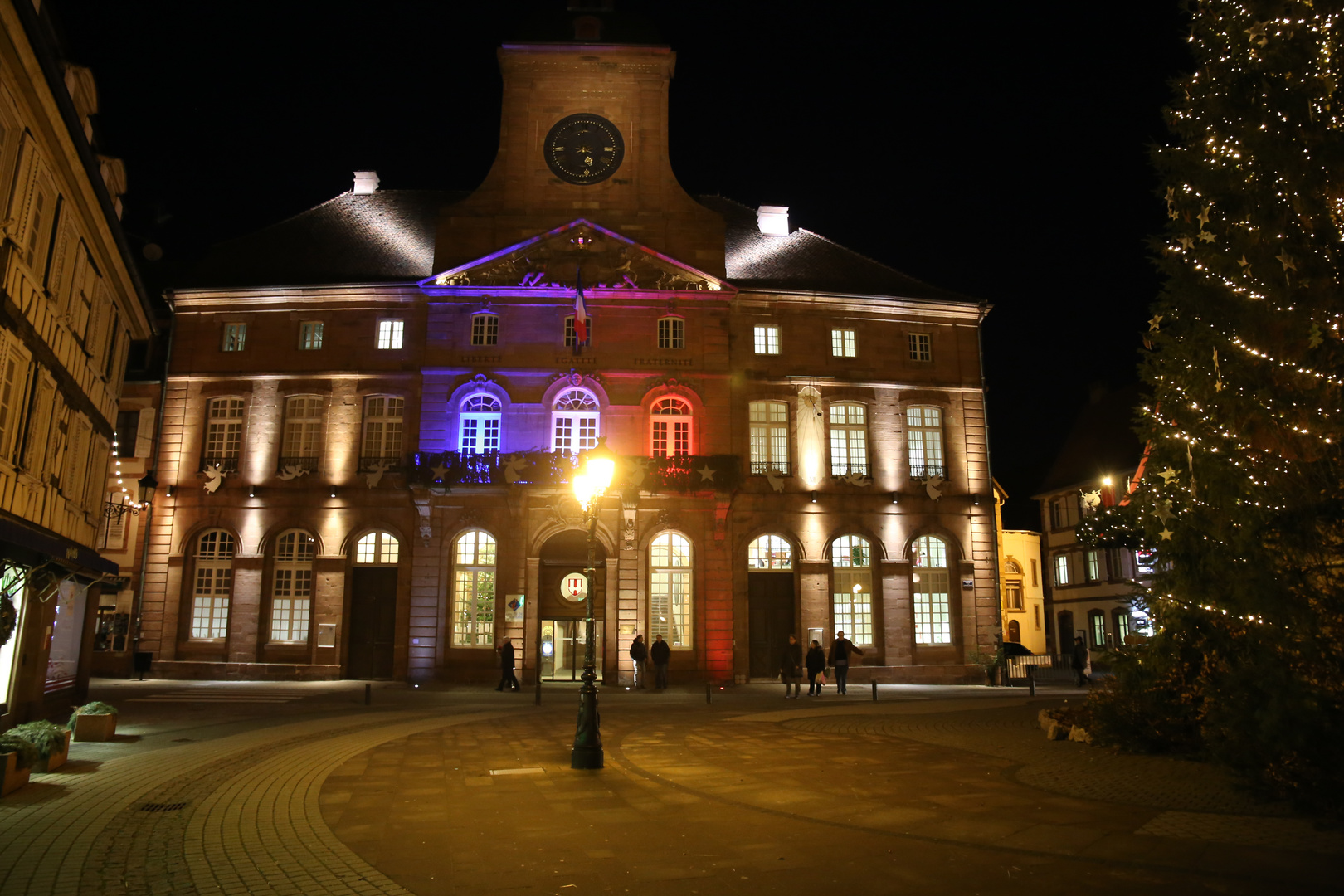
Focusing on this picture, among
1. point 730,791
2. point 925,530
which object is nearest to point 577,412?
point 925,530

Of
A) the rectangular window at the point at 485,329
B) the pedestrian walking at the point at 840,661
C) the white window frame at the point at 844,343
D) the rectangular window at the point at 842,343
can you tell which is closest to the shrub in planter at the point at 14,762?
the pedestrian walking at the point at 840,661

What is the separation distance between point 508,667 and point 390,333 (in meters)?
12.6

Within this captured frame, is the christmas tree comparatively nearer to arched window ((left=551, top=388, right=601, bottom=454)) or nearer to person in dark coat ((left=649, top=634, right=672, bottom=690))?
person in dark coat ((left=649, top=634, right=672, bottom=690))

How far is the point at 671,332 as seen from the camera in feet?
103

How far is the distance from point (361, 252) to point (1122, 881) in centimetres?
3214

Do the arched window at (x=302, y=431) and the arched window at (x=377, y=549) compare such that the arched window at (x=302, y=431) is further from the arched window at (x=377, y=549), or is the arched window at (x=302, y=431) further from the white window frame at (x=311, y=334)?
the arched window at (x=377, y=549)

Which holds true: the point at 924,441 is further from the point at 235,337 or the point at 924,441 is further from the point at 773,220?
the point at 235,337

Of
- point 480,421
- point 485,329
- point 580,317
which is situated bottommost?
point 480,421

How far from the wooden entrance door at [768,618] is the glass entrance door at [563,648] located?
204 inches

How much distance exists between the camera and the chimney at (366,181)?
37.2 meters

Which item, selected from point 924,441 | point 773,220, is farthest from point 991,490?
point 773,220

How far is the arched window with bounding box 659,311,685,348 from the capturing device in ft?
102

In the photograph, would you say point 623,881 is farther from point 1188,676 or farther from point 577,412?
point 577,412

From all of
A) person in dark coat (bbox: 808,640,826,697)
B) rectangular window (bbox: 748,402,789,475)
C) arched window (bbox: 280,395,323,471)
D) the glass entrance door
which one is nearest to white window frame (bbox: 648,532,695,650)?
the glass entrance door
